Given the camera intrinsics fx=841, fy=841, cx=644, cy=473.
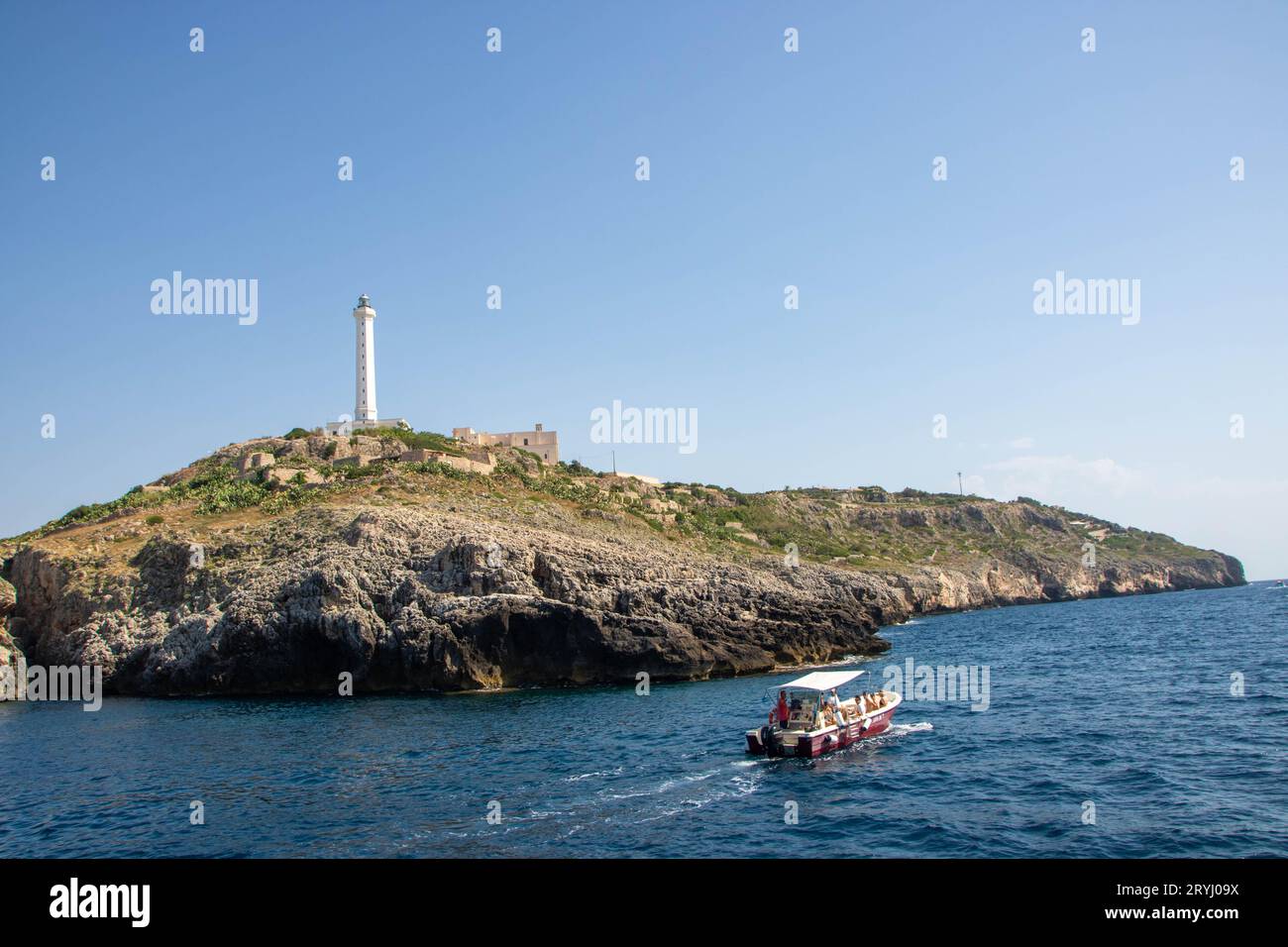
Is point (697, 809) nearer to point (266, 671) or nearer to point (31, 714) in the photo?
point (266, 671)

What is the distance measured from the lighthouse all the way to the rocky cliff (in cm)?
1385

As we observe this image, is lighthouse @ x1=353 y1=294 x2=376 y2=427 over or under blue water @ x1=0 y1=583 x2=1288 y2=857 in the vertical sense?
over

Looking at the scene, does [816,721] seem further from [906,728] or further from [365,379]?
[365,379]

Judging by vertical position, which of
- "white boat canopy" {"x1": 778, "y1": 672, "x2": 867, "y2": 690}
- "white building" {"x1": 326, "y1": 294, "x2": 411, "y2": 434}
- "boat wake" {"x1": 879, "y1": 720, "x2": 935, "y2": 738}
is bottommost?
"boat wake" {"x1": 879, "y1": 720, "x2": 935, "y2": 738}

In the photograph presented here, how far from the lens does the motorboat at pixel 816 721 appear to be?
3119 centimetres

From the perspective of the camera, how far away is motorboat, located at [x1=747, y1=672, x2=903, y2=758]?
31188 mm

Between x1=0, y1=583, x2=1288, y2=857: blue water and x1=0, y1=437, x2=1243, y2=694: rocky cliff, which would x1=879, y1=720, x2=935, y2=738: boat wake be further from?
x1=0, y1=437, x2=1243, y2=694: rocky cliff

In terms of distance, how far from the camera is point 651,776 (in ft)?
94.1

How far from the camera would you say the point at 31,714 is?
4794cm

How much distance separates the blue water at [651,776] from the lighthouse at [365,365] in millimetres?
52855

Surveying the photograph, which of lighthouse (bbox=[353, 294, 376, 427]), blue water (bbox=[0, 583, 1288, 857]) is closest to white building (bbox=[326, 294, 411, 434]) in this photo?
lighthouse (bbox=[353, 294, 376, 427])

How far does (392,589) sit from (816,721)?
108 feet

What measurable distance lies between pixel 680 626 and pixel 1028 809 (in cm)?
3426
